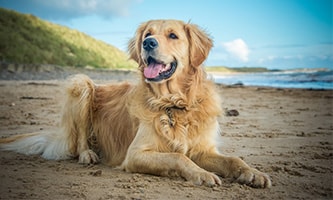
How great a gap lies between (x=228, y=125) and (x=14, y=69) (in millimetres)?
15034

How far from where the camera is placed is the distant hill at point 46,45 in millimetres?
22569

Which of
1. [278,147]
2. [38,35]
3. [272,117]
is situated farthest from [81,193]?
[38,35]

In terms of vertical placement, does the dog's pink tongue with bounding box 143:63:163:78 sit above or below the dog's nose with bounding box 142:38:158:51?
below

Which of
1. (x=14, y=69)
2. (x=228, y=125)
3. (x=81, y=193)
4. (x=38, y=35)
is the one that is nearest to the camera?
(x=81, y=193)

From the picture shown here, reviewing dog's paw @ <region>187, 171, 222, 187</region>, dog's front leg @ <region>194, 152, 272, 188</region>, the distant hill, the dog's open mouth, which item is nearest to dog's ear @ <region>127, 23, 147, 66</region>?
the dog's open mouth

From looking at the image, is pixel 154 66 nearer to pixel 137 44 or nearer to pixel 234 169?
pixel 137 44

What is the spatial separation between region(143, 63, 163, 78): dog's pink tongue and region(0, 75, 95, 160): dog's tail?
3.53 ft

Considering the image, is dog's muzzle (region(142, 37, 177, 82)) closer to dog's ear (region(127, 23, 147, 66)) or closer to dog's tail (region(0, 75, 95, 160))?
dog's ear (region(127, 23, 147, 66))

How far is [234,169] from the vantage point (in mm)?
3051

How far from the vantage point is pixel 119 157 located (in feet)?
12.5

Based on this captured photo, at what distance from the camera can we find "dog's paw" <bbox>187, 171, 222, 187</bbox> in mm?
2744

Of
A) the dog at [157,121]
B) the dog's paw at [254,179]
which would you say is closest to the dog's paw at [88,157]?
the dog at [157,121]

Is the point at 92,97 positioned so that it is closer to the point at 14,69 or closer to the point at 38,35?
the point at 14,69

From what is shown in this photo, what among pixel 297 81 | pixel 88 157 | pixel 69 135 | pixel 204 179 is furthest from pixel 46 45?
pixel 204 179
